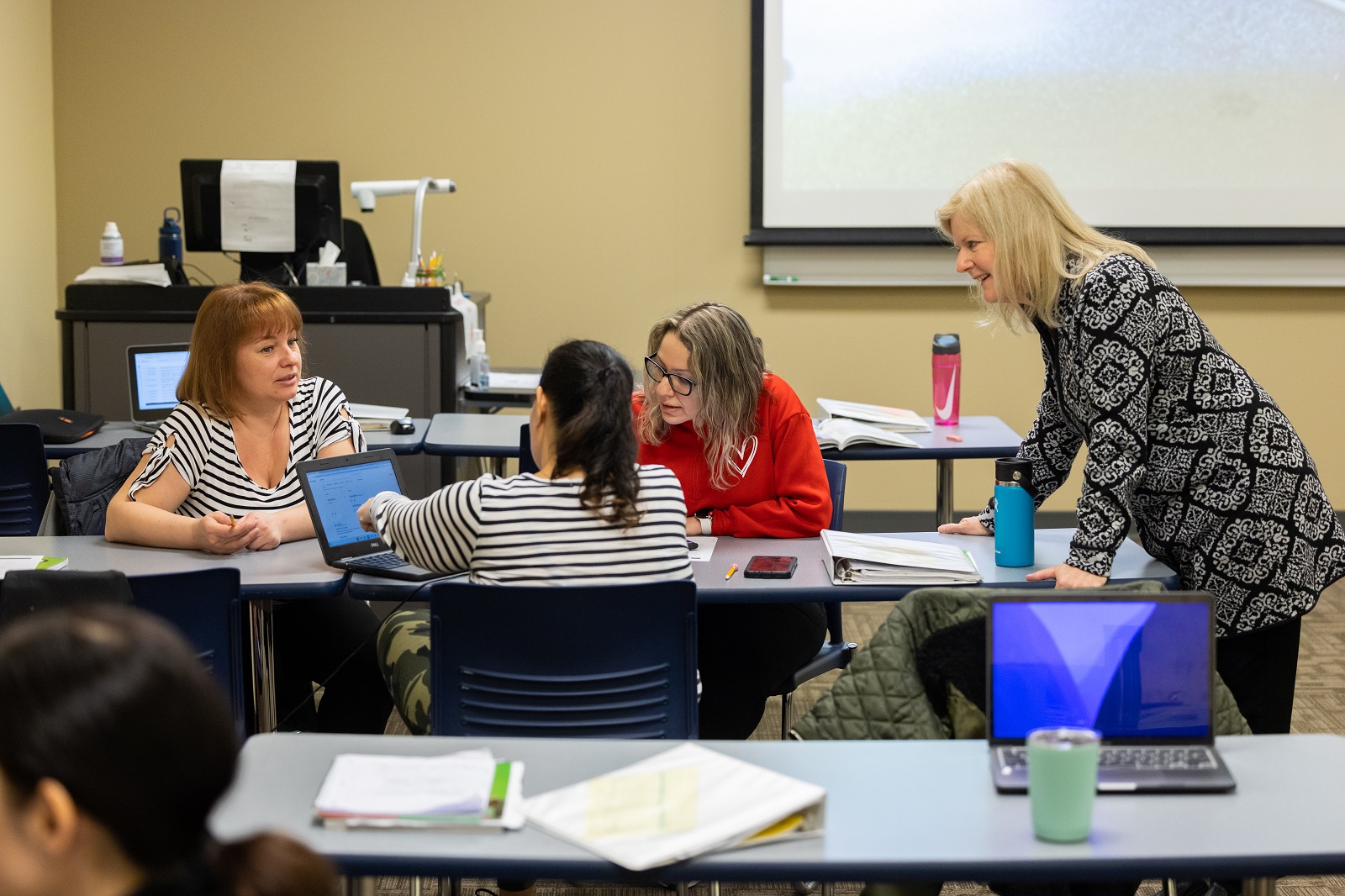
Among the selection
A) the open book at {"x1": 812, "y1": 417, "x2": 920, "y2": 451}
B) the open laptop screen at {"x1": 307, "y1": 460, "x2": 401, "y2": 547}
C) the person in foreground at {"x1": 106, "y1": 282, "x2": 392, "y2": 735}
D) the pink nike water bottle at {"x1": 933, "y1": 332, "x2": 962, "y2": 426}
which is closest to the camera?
the open laptop screen at {"x1": 307, "y1": 460, "x2": 401, "y2": 547}

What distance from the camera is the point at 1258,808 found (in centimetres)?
142

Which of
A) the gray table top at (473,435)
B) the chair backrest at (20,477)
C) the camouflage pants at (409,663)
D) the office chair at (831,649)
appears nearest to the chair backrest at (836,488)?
the office chair at (831,649)

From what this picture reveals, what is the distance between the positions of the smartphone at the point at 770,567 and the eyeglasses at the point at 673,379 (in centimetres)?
43

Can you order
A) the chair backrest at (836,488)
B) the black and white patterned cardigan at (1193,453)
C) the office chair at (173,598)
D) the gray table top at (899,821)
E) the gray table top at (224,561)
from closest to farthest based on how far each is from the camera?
the gray table top at (899,821), the office chair at (173,598), the black and white patterned cardigan at (1193,453), the gray table top at (224,561), the chair backrest at (836,488)

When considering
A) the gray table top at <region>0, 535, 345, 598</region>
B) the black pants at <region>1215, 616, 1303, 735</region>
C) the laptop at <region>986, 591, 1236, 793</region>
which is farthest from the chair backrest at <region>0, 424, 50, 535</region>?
the black pants at <region>1215, 616, 1303, 735</region>

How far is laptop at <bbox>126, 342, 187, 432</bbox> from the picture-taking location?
13.0 ft

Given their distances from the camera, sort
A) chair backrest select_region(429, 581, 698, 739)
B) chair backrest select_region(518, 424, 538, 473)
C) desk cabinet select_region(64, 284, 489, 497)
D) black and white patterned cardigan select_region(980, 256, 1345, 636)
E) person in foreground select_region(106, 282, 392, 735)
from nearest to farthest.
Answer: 1. chair backrest select_region(429, 581, 698, 739)
2. black and white patterned cardigan select_region(980, 256, 1345, 636)
3. person in foreground select_region(106, 282, 392, 735)
4. chair backrest select_region(518, 424, 538, 473)
5. desk cabinet select_region(64, 284, 489, 497)

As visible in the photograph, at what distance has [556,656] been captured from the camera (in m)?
1.95

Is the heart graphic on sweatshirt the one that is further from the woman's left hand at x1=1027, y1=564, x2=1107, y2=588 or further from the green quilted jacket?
the green quilted jacket

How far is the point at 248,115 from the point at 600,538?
164 inches

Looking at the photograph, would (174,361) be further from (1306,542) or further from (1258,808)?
(1258,808)

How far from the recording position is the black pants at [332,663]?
9.25 ft

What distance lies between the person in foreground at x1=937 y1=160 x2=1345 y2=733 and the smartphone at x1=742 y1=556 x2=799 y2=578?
0.47 meters

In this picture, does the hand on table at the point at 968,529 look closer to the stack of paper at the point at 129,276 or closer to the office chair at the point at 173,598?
the office chair at the point at 173,598
